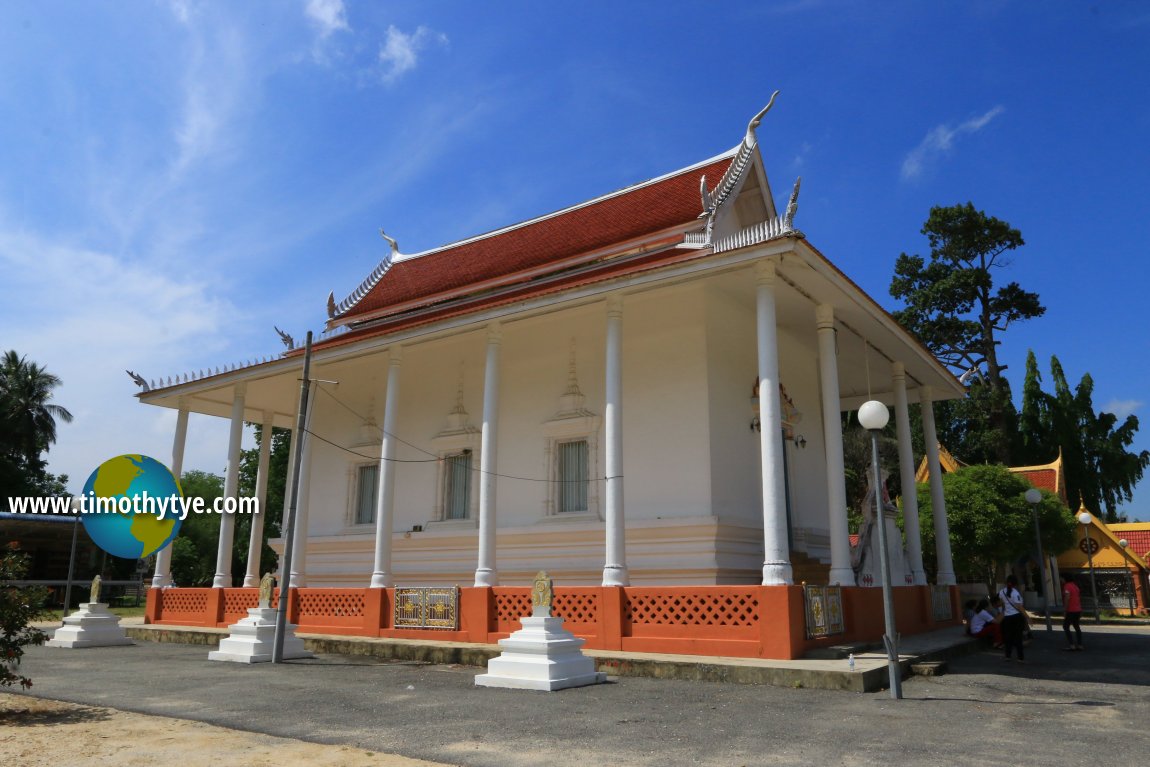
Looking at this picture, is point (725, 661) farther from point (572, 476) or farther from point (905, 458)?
point (905, 458)

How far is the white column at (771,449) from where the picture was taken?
9.35 meters

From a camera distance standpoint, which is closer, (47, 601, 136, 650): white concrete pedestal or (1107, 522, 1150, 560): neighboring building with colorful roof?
(47, 601, 136, 650): white concrete pedestal

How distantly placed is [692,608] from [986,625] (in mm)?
5534

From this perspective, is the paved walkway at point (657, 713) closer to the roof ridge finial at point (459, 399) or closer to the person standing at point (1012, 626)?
the person standing at point (1012, 626)

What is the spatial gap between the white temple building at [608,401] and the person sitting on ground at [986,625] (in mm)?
1739

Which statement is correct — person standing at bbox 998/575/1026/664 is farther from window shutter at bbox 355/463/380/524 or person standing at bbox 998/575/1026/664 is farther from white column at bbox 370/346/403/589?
window shutter at bbox 355/463/380/524

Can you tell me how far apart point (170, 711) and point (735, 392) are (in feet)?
30.0

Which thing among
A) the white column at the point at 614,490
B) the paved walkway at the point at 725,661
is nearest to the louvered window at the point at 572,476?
the white column at the point at 614,490

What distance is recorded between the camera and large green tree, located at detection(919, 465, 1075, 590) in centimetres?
2397

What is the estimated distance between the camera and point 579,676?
867 cm

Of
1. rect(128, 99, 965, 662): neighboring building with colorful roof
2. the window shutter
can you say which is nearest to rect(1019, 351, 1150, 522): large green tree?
rect(128, 99, 965, 662): neighboring building with colorful roof

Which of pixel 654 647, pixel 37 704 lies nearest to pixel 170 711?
pixel 37 704

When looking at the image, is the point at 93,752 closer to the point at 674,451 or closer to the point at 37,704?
the point at 37,704

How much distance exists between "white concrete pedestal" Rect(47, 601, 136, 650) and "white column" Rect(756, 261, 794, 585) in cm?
1175
